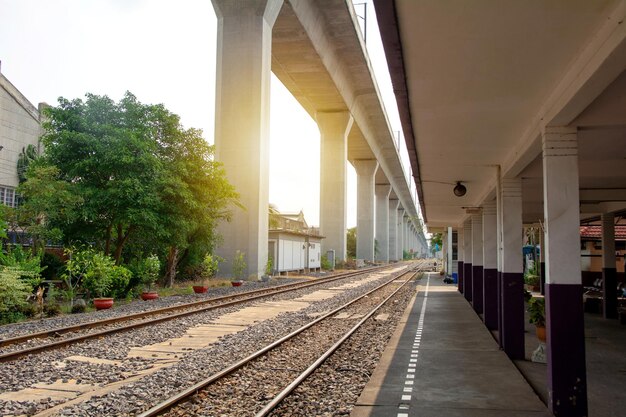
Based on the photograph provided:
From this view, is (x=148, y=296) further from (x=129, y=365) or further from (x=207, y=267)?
(x=129, y=365)

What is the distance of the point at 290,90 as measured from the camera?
51500 millimetres

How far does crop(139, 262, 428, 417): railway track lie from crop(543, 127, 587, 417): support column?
130 inches

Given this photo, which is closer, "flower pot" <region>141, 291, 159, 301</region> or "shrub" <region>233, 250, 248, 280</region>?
"flower pot" <region>141, 291, 159, 301</region>

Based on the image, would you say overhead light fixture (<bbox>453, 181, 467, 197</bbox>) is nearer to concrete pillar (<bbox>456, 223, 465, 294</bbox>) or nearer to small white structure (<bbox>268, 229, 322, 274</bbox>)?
concrete pillar (<bbox>456, 223, 465, 294</bbox>)

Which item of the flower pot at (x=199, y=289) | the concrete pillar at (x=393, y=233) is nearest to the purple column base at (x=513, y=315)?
the flower pot at (x=199, y=289)

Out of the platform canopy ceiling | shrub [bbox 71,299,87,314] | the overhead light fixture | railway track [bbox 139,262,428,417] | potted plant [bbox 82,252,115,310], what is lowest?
railway track [bbox 139,262,428,417]

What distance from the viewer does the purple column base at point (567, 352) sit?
19.6 ft

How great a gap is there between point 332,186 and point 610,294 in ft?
135

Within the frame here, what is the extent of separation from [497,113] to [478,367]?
4.23 metres

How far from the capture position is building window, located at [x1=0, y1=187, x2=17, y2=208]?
33.8m

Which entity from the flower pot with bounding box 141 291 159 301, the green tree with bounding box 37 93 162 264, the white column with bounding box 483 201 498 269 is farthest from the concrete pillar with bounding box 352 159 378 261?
the white column with bounding box 483 201 498 269

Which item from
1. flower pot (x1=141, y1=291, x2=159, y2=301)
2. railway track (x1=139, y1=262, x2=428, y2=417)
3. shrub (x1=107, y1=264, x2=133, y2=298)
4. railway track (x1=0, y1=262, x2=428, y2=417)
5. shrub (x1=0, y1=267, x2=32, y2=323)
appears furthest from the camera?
flower pot (x1=141, y1=291, x2=159, y2=301)

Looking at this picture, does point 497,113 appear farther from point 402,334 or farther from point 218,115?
point 218,115

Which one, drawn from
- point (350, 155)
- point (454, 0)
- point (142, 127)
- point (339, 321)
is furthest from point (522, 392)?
point (350, 155)
